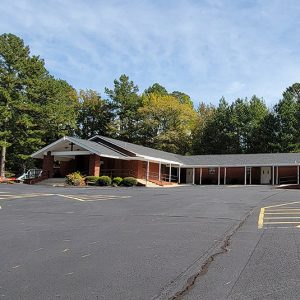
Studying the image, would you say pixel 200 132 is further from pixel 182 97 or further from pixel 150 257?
pixel 150 257

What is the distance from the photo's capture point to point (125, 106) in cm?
6662

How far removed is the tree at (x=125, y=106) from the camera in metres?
63.7

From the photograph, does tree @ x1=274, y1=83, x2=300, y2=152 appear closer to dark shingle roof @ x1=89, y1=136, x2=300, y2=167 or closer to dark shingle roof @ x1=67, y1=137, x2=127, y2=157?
dark shingle roof @ x1=89, y1=136, x2=300, y2=167

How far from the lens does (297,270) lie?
21.1ft

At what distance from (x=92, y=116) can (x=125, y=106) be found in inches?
210

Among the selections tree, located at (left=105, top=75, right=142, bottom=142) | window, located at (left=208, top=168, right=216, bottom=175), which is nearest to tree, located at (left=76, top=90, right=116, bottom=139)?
tree, located at (left=105, top=75, right=142, bottom=142)

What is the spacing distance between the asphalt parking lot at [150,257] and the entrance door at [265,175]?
110ft

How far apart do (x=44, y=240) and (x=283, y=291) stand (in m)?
5.59

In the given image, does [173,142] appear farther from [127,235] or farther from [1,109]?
[127,235]

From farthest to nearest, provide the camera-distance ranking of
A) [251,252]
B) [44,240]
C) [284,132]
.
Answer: [284,132] → [44,240] → [251,252]

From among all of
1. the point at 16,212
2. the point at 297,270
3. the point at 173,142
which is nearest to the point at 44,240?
the point at 297,270

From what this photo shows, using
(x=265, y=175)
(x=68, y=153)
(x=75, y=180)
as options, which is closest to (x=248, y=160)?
(x=265, y=175)

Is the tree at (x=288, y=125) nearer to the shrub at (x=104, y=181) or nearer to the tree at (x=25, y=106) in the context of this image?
the tree at (x=25, y=106)

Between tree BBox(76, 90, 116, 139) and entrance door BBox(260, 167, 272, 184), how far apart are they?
2721 centimetres
